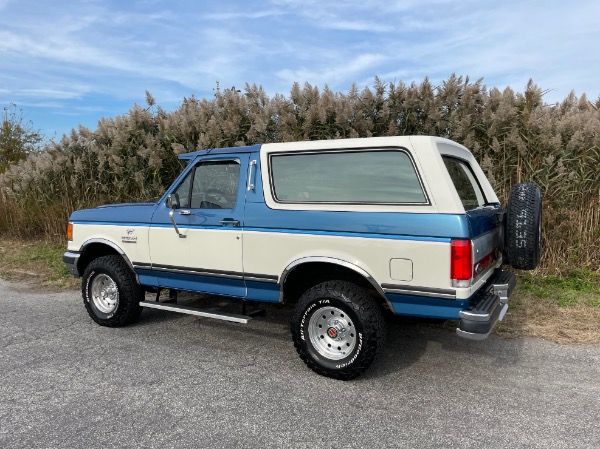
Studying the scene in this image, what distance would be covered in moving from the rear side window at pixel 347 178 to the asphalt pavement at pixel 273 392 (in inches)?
59.7

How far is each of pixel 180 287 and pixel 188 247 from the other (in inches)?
19.1

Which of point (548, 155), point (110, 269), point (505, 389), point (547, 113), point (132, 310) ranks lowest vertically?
point (505, 389)

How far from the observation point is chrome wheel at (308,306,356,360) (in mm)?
3904

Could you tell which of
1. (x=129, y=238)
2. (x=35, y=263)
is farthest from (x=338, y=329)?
(x=35, y=263)

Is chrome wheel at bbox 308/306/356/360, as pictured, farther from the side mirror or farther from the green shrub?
the green shrub

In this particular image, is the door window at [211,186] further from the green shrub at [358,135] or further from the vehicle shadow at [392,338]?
the green shrub at [358,135]

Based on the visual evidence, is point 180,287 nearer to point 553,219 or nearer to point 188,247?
point 188,247

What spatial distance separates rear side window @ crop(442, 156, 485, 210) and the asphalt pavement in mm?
1371

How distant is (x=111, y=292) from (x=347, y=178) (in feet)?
10.2

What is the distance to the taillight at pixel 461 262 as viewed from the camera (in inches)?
133

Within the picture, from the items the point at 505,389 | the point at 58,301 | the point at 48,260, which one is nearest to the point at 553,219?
the point at 505,389

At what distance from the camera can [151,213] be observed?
4938 mm

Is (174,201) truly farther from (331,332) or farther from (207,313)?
(331,332)

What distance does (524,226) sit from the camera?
4.07 metres
